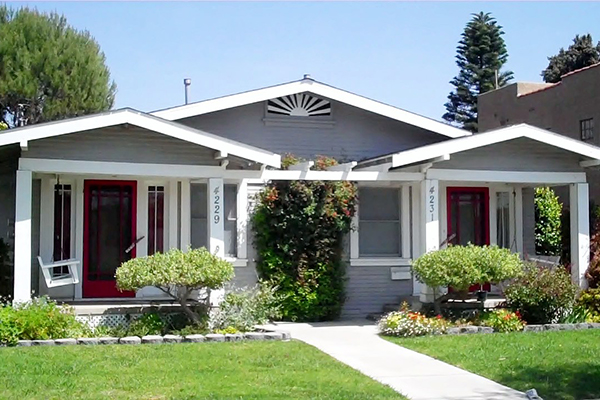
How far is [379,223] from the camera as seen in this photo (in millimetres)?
17344

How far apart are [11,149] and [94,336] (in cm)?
356

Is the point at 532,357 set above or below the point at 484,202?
below

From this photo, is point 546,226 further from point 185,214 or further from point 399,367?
point 399,367

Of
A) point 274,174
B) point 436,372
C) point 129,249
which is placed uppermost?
point 274,174

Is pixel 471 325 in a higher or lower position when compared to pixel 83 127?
lower

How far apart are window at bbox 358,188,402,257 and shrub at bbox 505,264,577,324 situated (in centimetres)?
290

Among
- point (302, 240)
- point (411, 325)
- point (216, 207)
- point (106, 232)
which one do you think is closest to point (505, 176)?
point (411, 325)

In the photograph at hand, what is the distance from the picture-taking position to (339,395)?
9.30m

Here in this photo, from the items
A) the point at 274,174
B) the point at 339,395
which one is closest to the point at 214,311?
the point at 274,174

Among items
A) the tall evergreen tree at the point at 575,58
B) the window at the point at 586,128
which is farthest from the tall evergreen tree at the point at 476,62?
the window at the point at 586,128

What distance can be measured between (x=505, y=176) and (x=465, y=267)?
105 inches

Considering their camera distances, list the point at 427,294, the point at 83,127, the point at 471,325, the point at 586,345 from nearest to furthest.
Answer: the point at 586,345
the point at 83,127
the point at 471,325
the point at 427,294

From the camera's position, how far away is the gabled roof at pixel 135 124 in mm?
13312

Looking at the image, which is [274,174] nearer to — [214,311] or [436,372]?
[214,311]
